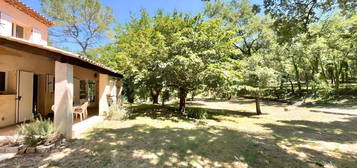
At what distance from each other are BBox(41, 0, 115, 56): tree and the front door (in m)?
13.2

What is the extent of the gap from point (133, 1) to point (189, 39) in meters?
9.23

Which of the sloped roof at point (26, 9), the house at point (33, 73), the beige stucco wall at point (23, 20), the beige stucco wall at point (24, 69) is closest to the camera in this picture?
the house at point (33, 73)

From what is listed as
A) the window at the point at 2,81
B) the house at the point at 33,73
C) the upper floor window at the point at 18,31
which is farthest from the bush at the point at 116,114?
the upper floor window at the point at 18,31

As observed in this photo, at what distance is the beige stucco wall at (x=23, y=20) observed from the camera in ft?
24.4

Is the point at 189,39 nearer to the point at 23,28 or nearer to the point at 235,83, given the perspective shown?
the point at 235,83

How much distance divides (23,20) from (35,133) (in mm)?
7584

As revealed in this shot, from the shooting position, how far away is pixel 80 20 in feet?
60.9

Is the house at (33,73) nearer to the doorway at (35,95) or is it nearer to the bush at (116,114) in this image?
the doorway at (35,95)

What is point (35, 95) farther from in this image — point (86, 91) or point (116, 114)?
point (86, 91)

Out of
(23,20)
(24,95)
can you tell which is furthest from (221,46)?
(23,20)

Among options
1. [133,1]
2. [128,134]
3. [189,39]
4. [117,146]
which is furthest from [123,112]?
[133,1]

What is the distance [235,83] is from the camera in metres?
10.7

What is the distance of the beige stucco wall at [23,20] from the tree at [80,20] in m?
8.03

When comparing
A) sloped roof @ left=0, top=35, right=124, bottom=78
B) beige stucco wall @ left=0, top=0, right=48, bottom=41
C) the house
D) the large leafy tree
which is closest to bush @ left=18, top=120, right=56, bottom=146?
the house
